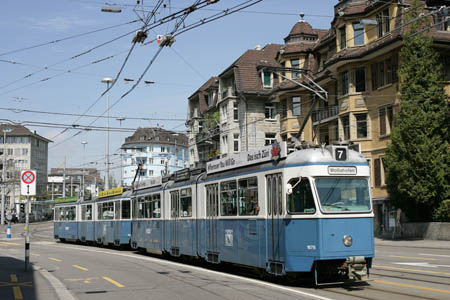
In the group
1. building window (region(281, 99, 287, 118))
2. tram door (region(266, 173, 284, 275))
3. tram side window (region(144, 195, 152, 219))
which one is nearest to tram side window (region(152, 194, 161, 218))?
tram side window (region(144, 195, 152, 219))

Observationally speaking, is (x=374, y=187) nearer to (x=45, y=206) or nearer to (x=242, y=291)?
(x=242, y=291)

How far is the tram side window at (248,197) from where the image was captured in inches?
565

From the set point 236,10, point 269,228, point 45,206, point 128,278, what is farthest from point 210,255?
point 45,206

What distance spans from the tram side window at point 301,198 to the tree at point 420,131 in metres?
21.5

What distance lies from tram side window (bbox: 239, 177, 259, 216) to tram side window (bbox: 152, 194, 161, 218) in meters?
7.93

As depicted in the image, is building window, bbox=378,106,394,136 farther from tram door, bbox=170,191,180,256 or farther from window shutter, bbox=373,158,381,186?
tram door, bbox=170,191,180,256

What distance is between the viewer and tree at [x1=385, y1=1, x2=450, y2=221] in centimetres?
3262

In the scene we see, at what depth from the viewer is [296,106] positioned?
4819cm

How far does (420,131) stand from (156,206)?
16.8 metres

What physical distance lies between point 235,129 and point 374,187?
2020 centimetres

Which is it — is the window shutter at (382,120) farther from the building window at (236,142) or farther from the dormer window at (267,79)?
the building window at (236,142)

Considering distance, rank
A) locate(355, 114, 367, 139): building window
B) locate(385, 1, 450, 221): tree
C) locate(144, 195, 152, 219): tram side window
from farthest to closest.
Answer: locate(355, 114, 367, 139): building window < locate(385, 1, 450, 221): tree < locate(144, 195, 152, 219): tram side window

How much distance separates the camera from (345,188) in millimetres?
12789

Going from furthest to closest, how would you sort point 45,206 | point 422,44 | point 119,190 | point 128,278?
point 45,206 → point 422,44 → point 119,190 → point 128,278
